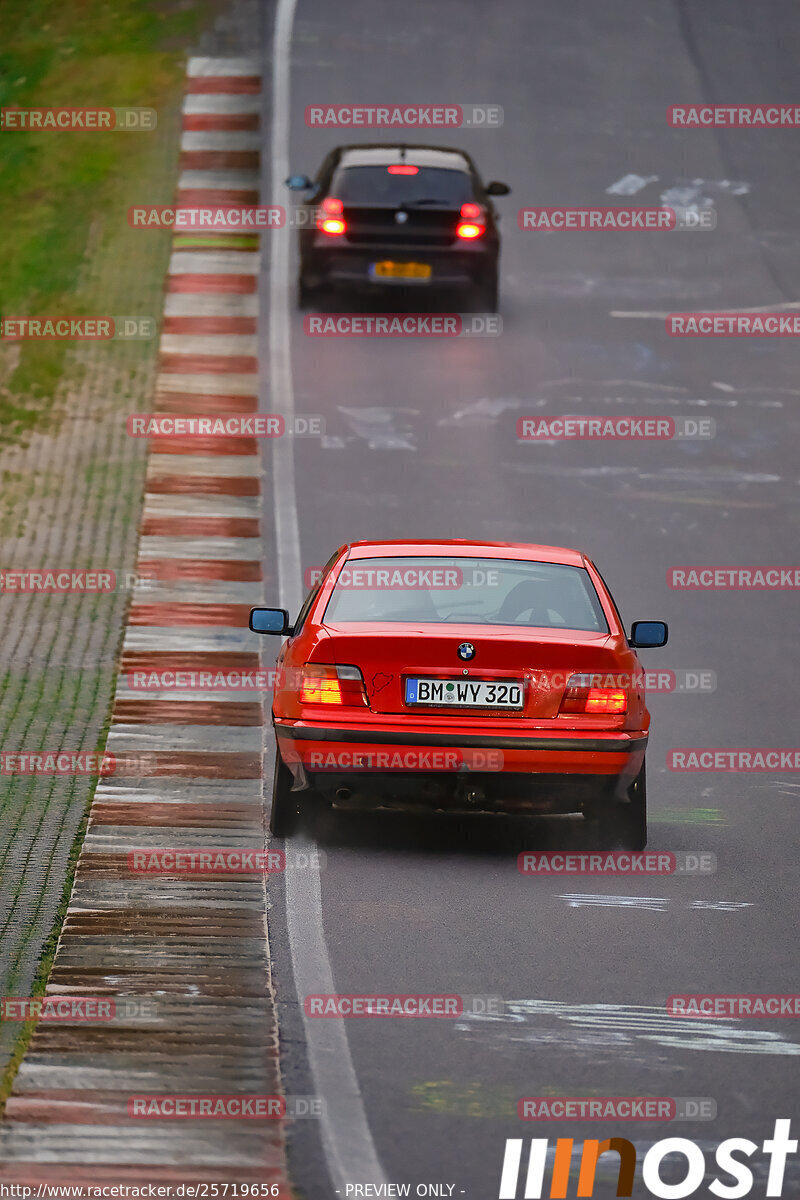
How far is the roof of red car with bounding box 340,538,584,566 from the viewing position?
392 inches

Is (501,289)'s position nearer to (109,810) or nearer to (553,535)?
(553,535)

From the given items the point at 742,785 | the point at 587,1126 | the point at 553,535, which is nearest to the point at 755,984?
the point at 587,1126

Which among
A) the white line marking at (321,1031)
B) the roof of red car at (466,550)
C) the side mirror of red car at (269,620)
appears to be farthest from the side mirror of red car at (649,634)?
the white line marking at (321,1031)

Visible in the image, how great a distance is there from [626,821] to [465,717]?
989 mm

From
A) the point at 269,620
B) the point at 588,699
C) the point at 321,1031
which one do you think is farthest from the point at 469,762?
the point at 321,1031

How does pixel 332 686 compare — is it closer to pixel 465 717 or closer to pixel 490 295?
pixel 465 717

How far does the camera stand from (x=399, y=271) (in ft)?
66.8

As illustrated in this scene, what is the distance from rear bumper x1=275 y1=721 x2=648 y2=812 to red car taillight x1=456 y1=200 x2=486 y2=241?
12.4m

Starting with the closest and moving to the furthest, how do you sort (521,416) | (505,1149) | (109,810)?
(505,1149)
(109,810)
(521,416)

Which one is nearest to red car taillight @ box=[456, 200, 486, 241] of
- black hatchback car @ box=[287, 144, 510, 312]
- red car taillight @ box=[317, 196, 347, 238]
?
black hatchback car @ box=[287, 144, 510, 312]

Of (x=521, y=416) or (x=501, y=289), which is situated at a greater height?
(x=501, y=289)

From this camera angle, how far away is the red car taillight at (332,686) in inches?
350

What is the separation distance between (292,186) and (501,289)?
292 centimetres

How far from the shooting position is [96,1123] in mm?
6094
